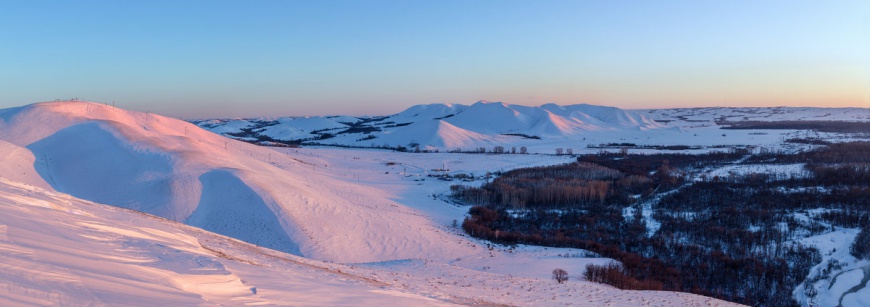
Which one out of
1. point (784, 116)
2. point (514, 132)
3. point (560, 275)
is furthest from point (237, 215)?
point (784, 116)

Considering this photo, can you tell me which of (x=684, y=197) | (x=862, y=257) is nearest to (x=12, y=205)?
(x=862, y=257)

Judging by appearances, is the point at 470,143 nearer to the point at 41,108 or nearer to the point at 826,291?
the point at 41,108

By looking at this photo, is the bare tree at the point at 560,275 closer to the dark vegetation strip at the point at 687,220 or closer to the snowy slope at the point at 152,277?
the dark vegetation strip at the point at 687,220

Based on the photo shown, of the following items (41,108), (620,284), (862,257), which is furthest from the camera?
(41,108)

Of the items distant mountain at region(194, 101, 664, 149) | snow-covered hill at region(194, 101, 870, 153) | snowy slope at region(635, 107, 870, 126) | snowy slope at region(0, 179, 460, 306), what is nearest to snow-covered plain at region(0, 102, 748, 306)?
snowy slope at region(0, 179, 460, 306)

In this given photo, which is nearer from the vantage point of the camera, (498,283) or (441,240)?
(498,283)

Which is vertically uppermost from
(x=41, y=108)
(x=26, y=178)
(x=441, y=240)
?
(x=41, y=108)

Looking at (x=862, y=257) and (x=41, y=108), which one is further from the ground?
(x=41, y=108)
